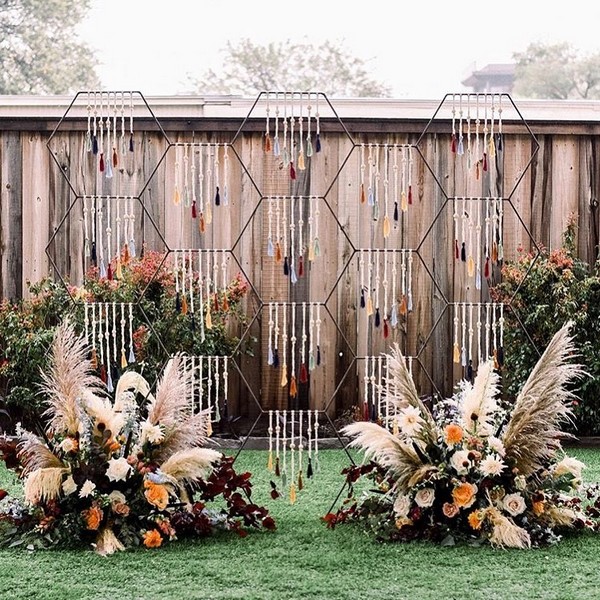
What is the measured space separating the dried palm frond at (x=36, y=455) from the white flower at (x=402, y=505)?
1.09 metres

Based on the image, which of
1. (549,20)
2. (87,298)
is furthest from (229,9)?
(87,298)

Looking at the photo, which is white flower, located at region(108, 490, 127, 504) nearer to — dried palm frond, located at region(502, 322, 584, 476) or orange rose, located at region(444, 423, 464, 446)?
orange rose, located at region(444, 423, 464, 446)

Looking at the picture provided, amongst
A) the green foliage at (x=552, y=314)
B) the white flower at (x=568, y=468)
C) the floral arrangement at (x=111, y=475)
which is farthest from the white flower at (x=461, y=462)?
the green foliage at (x=552, y=314)

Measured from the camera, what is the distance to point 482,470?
3316 mm

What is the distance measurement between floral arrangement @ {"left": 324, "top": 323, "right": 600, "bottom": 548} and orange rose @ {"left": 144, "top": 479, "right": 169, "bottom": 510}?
2.05 ft

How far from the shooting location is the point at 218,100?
5.38 meters

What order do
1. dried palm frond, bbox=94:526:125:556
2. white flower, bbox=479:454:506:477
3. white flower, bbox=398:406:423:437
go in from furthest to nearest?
white flower, bbox=398:406:423:437
white flower, bbox=479:454:506:477
dried palm frond, bbox=94:526:125:556

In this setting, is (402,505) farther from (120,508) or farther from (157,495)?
(120,508)

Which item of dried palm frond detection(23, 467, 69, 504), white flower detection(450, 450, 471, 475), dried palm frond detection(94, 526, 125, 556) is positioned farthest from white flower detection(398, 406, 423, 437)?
dried palm frond detection(23, 467, 69, 504)

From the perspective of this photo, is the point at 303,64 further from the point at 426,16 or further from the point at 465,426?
the point at 465,426

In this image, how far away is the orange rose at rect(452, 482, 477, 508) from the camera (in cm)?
331

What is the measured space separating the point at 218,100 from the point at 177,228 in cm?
72

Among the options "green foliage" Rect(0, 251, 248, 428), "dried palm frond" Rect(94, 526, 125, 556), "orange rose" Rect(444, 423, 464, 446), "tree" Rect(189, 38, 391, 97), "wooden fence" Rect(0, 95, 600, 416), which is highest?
"tree" Rect(189, 38, 391, 97)

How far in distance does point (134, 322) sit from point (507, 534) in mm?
2258
